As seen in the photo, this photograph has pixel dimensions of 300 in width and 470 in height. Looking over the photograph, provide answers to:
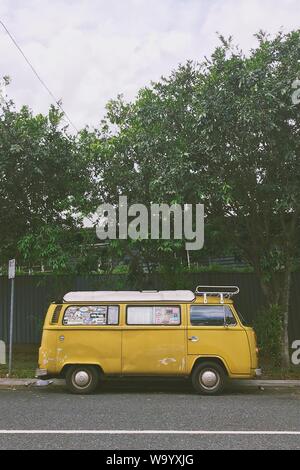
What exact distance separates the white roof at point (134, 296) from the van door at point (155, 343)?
0.22 meters

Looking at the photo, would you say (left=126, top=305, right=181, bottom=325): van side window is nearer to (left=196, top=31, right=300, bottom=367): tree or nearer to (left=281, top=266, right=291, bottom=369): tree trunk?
(left=196, top=31, right=300, bottom=367): tree

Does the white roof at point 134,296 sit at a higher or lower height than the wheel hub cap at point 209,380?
higher

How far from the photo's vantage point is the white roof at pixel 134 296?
35.9ft

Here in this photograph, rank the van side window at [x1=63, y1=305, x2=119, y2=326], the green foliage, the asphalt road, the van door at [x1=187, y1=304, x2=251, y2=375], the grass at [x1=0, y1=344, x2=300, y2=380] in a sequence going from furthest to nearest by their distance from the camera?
the green foliage → the grass at [x1=0, y1=344, x2=300, y2=380] → the van side window at [x1=63, y1=305, x2=119, y2=326] → the van door at [x1=187, y1=304, x2=251, y2=375] → the asphalt road

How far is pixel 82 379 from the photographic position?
10734 millimetres

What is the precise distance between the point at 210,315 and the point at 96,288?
219 inches

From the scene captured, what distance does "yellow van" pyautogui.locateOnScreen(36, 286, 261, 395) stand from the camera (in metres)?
10.5

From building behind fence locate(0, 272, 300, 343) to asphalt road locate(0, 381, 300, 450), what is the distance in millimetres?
3901

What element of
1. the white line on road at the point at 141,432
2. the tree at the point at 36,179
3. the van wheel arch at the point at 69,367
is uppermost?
the tree at the point at 36,179

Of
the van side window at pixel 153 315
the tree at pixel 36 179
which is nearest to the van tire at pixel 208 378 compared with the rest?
the van side window at pixel 153 315

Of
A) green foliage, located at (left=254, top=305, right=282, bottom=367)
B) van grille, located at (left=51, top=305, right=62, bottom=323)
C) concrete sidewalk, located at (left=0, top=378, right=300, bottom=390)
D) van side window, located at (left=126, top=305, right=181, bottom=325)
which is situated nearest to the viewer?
van side window, located at (left=126, top=305, right=181, bottom=325)

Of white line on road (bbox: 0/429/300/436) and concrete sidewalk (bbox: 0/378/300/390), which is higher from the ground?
white line on road (bbox: 0/429/300/436)

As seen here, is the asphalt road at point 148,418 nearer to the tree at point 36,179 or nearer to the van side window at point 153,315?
the van side window at point 153,315

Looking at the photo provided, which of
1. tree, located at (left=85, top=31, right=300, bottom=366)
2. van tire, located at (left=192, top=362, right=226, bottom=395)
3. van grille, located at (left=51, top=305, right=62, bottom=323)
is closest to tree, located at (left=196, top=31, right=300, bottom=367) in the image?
tree, located at (left=85, top=31, right=300, bottom=366)
